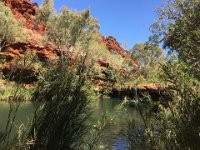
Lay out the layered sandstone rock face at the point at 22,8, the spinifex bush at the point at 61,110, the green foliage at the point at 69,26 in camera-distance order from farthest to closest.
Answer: the layered sandstone rock face at the point at 22,8
the green foliage at the point at 69,26
the spinifex bush at the point at 61,110

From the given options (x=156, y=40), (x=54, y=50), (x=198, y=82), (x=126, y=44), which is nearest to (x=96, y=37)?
(x=54, y=50)

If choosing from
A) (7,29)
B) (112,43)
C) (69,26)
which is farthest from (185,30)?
(112,43)

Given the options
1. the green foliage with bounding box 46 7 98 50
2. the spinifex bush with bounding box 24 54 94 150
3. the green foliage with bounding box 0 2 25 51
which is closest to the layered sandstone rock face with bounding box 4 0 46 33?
the green foliage with bounding box 46 7 98 50

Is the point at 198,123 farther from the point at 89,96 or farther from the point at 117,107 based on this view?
the point at 89,96

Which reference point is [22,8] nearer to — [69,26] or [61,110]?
[69,26]

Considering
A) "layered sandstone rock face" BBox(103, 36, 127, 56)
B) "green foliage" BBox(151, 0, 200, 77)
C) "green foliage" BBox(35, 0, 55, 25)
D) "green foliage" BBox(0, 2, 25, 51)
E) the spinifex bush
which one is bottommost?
the spinifex bush

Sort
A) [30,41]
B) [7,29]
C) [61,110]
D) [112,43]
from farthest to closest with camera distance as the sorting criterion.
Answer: [112,43] → [30,41] → [7,29] → [61,110]

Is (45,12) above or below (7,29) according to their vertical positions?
above

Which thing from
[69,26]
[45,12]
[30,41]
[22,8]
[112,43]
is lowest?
[30,41]

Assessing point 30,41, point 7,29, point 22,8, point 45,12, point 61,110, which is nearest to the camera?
point 61,110

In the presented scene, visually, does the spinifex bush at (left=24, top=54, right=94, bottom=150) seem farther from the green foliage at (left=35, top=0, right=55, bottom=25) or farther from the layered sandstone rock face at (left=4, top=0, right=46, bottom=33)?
the layered sandstone rock face at (left=4, top=0, right=46, bottom=33)

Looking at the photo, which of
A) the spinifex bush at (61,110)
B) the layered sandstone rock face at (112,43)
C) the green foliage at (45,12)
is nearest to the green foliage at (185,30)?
the spinifex bush at (61,110)

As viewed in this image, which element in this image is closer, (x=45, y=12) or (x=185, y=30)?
(x=185, y=30)

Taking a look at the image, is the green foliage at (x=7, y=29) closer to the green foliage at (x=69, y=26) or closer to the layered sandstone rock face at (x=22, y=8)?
the green foliage at (x=69, y=26)
